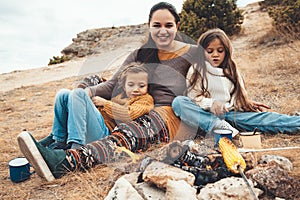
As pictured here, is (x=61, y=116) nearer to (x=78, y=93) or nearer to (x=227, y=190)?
(x=78, y=93)

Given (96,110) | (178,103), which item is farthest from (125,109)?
(178,103)

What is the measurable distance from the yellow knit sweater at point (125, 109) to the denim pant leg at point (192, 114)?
249mm

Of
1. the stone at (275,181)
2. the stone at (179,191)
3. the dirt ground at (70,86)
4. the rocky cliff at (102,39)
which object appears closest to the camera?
the stone at (179,191)

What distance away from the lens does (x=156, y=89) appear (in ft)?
9.87

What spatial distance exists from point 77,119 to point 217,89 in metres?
1.34

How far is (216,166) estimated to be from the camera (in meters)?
2.14

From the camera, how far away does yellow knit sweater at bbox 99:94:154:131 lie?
109 inches

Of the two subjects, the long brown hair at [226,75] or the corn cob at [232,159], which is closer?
the corn cob at [232,159]

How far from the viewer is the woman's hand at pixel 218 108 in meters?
Result: 2.84

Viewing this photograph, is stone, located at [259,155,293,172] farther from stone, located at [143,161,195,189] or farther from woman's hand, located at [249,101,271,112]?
woman's hand, located at [249,101,271,112]

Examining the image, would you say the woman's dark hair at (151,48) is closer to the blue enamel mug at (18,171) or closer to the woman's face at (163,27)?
the woman's face at (163,27)

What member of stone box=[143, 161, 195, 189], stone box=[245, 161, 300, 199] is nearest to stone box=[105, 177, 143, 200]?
stone box=[143, 161, 195, 189]

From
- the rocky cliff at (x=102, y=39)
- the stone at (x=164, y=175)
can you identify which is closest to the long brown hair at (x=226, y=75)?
the stone at (x=164, y=175)

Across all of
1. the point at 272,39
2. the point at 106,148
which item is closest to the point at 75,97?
the point at 106,148
